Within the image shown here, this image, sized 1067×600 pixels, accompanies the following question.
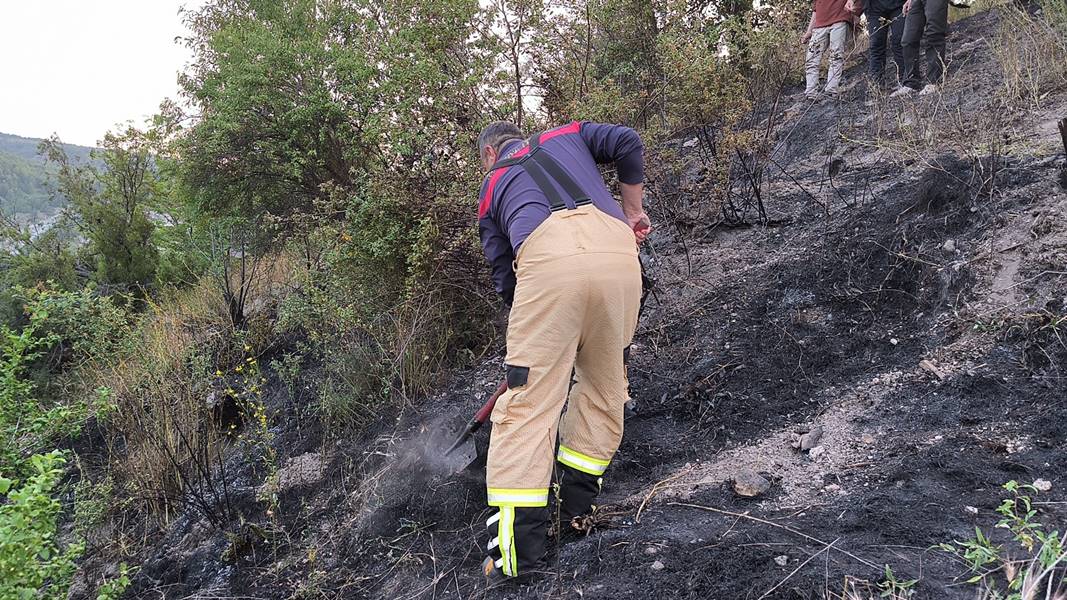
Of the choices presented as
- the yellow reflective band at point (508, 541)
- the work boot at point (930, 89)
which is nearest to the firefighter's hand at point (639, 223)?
the yellow reflective band at point (508, 541)

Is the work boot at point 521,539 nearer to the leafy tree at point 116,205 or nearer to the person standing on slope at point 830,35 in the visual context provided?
the person standing on slope at point 830,35

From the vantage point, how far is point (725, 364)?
375cm

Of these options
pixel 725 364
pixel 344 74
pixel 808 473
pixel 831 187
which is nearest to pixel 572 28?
pixel 344 74

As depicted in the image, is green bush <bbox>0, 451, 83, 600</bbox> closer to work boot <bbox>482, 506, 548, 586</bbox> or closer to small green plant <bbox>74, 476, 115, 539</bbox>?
small green plant <bbox>74, 476, 115, 539</bbox>

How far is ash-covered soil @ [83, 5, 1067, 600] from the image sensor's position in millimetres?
2346

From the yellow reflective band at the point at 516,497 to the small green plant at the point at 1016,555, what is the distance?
1.38 meters

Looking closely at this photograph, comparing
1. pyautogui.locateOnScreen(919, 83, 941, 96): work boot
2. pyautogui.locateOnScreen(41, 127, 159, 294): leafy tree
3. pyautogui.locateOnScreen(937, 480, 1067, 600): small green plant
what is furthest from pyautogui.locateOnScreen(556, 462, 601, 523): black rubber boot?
pyautogui.locateOnScreen(41, 127, 159, 294): leafy tree

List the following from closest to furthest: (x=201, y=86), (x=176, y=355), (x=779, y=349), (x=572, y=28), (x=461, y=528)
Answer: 1. (x=461, y=528)
2. (x=779, y=349)
3. (x=572, y=28)
4. (x=176, y=355)
5. (x=201, y=86)

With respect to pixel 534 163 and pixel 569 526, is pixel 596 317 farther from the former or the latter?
pixel 569 526

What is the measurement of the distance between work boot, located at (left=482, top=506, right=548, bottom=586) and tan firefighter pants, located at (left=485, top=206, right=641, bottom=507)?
4 cm

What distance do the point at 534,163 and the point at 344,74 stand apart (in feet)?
10.8

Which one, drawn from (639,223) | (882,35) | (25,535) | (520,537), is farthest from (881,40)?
(25,535)

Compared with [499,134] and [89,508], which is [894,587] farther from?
[89,508]

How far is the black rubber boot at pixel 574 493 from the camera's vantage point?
285 cm
